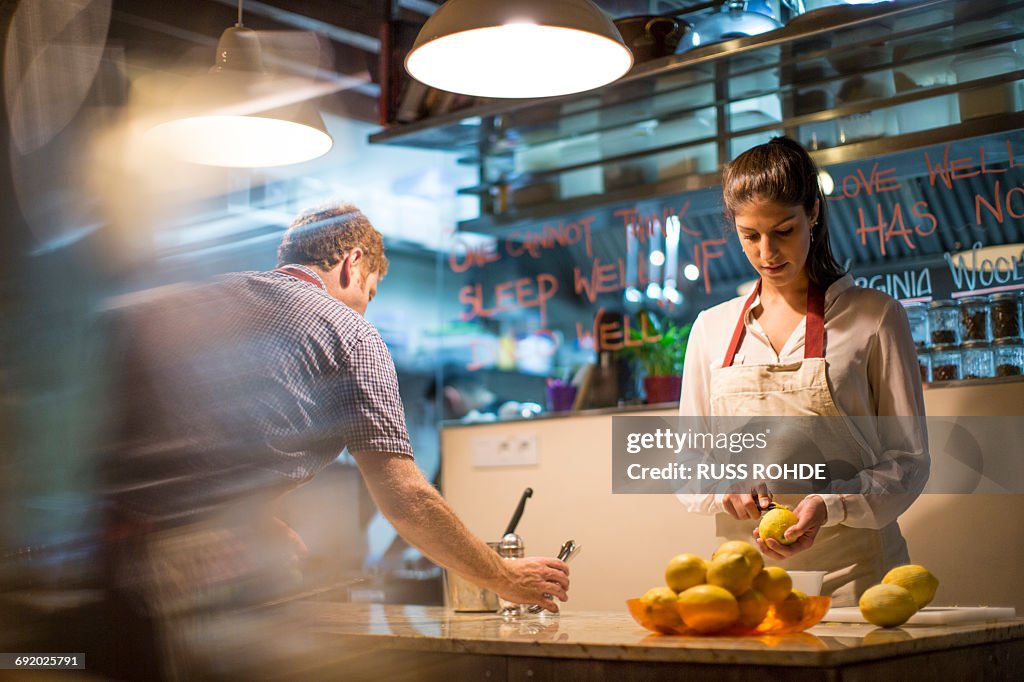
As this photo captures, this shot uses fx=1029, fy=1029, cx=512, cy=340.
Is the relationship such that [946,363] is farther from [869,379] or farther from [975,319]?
[869,379]

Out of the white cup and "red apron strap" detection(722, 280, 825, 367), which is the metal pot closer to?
"red apron strap" detection(722, 280, 825, 367)

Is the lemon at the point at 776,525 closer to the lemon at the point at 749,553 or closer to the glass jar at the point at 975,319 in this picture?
the lemon at the point at 749,553

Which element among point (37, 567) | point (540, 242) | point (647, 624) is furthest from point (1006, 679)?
point (540, 242)

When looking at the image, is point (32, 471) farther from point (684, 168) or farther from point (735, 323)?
point (684, 168)

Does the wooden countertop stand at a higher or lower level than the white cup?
lower

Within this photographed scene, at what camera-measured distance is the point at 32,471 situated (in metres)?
2.37

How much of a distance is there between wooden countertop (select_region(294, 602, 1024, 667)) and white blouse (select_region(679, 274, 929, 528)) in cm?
35

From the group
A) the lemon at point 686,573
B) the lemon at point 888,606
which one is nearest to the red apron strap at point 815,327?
the lemon at point 888,606

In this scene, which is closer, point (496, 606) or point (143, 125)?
point (496, 606)

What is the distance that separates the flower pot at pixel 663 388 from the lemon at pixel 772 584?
155 cm

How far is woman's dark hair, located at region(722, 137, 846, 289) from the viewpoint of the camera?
79.0 inches

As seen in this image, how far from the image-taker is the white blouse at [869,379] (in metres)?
1.83

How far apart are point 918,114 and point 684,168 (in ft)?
2.30

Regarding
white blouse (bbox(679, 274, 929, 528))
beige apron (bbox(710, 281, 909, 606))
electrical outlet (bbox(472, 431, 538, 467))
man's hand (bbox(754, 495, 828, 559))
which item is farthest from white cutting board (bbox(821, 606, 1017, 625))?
electrical outlet (bbox(472, 431, 538, 467))
